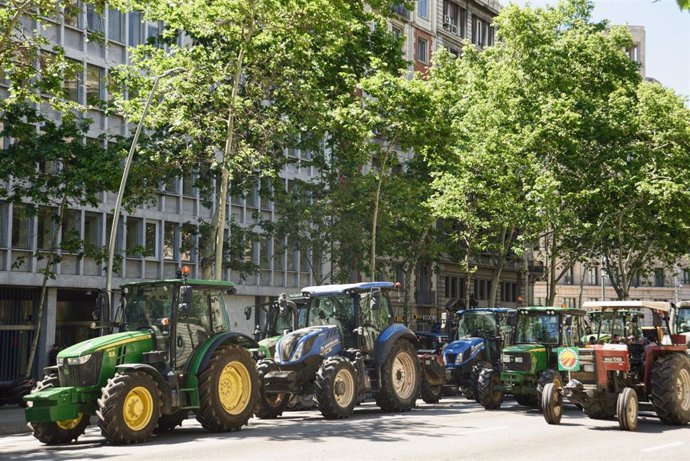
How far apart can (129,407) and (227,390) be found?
2487 mm

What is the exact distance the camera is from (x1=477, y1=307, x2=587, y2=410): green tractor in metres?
24.8

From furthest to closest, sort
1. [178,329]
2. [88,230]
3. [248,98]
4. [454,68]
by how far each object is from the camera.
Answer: [454,68] < [88,230] < [248,98] < [178,329]

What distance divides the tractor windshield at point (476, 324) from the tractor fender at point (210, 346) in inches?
413

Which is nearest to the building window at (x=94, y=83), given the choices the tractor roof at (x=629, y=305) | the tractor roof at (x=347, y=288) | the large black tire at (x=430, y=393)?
the large black tire at (x=430, y=393)

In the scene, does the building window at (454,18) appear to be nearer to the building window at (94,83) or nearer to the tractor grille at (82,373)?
the building window at (94,83)

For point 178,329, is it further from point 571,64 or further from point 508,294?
point 508,294

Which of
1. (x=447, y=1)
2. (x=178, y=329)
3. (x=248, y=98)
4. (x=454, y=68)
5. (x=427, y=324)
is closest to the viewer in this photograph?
(x=178, y=329)

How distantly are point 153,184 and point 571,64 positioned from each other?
24.1 m

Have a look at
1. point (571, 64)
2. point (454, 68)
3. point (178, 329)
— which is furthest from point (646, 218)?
point (178, 329)

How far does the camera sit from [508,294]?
264 feet

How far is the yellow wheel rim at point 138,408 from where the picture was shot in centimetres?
1685

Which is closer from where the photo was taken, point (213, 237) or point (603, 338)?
point (603, 338)

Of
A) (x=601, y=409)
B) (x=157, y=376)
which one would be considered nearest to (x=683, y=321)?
(x=601, y=409)

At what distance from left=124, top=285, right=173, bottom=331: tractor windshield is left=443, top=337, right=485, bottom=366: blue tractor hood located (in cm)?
1160
